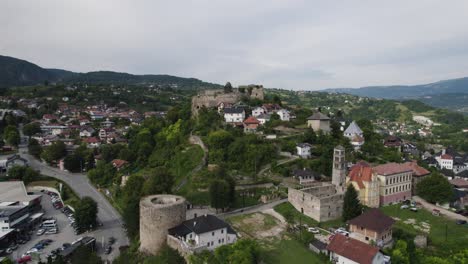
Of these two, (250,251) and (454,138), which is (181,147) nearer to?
(250,251)

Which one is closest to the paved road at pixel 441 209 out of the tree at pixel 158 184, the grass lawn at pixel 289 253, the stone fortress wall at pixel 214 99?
the grass lawn at pixel 289 253

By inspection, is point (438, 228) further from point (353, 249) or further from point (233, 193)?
point (233, 193)

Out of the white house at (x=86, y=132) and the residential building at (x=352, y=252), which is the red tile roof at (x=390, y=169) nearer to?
the residential building at (x=352, y=252)

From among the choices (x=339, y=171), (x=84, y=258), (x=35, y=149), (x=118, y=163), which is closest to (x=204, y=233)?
(x=84, y=258)

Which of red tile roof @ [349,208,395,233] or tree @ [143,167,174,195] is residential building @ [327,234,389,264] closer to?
red tile roof @ [349,208,395,233]

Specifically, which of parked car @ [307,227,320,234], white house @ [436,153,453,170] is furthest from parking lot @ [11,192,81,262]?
white house @ [436,153,453,170]

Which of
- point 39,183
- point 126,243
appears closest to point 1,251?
point 126,243

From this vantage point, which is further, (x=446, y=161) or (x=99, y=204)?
(x=446, y=161)

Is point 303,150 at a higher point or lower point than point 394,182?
higher
